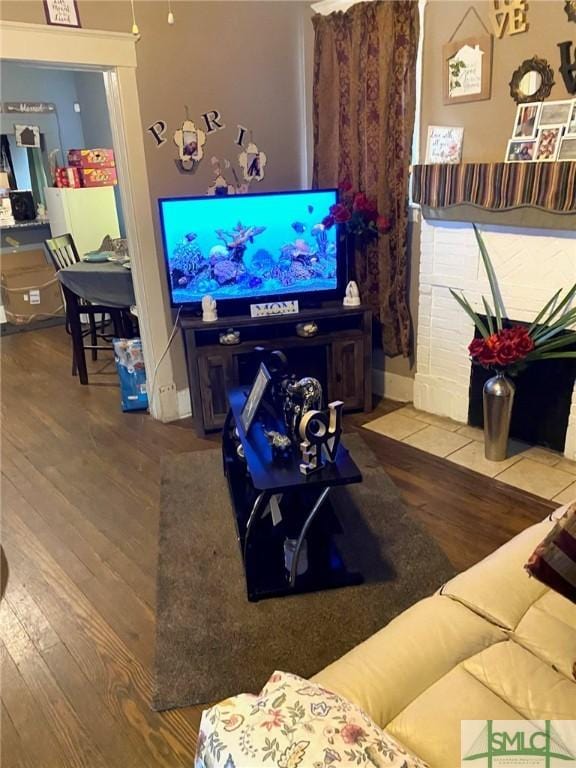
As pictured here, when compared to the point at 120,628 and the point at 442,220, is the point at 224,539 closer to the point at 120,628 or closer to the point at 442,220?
the point at 120,628

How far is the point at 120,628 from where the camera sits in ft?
→ 6.68

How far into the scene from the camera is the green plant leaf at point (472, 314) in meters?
2.98

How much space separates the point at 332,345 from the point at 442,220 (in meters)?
0.94

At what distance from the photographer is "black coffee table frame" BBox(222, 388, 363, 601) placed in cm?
200

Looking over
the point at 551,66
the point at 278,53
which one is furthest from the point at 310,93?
the point at 551,66

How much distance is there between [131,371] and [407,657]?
2.85 metres

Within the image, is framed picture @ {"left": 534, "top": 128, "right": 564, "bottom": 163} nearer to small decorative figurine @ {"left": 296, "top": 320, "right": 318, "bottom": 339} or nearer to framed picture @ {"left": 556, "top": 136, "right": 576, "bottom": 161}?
framed picture @ {"left": 556, "top": 136, "right": 576, "bottom": 161}

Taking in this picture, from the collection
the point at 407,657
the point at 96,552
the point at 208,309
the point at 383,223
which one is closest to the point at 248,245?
the point at 208,309

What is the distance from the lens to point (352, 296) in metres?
3.51

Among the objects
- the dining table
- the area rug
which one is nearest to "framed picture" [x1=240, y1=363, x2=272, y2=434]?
the area rug

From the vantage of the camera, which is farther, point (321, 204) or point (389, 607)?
point (321, 204)

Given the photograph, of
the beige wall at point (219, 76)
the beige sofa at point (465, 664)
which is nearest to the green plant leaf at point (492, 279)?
the beige wall at point (219, 76)

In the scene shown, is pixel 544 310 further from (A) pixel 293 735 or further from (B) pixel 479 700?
(A) pixel 293 735

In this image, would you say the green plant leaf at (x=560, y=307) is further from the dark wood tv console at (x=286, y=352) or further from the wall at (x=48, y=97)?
the wall at (x=48, y=97)
